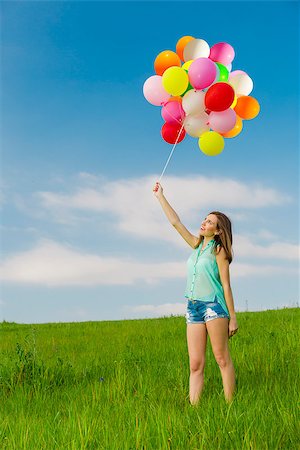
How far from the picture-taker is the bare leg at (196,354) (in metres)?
5.17

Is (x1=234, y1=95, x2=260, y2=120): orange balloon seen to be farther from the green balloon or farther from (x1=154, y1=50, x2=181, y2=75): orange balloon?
(x1=154, y1=50, x2=181, y2=75): orange balloon

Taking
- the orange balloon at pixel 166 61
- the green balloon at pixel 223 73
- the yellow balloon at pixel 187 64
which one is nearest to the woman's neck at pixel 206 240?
the green balloon at pixel 223 73

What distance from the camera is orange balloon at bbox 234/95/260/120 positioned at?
21.5 ft

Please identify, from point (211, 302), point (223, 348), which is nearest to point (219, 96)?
point (211, 302)

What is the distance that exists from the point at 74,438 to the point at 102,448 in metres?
0.38

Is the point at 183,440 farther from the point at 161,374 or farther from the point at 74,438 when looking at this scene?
the point at 161,374

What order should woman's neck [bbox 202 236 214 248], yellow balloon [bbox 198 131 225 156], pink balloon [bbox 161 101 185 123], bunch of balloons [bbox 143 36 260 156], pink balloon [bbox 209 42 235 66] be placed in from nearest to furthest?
woman's neck [bbox 202 236 214 248]
bunch of balloons [bbox 143 36 260 156]
yellow balloon [bbox 198 131 225 156]
pink balloon [bbox 161 101 185 123]
pink balloon [bbox 209 42 235 66]

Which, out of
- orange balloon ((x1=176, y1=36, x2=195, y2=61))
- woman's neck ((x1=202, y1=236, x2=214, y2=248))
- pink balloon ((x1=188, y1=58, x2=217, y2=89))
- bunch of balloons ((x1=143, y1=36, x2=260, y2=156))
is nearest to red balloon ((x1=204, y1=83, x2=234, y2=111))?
bunch of balloons ((x1=143, y1=36, x2=260, y2=156))

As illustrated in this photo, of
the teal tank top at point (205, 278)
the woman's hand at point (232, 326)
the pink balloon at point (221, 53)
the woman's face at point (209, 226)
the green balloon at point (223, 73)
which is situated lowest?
the woman's hand at point (232, 326)

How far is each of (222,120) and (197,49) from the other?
1002 millimetres

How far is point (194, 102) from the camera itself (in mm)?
6117

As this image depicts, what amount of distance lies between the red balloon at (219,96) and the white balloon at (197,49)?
0.78 metres

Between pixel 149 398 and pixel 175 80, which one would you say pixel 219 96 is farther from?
pixel 149 398

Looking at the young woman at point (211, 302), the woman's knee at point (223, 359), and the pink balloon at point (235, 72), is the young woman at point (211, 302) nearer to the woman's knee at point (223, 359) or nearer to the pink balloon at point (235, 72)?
the woman's knee at point (223, 359)
